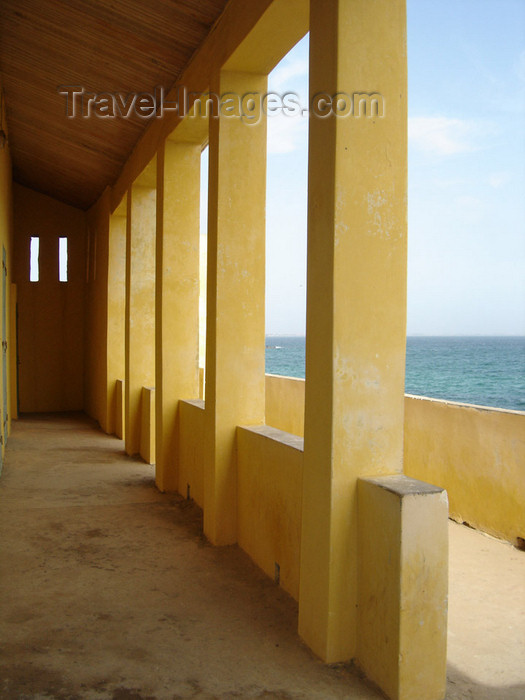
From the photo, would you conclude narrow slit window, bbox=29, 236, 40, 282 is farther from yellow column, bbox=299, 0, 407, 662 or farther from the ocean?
the ocean

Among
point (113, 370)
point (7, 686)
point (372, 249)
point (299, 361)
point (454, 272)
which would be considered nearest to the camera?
point (7, 686)

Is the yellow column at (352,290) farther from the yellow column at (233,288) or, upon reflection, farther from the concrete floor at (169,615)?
the yellow column at (233,288)

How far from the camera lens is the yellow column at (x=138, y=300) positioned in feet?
27.4

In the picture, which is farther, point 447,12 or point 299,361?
point 299,361

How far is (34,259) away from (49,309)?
3.58 feet

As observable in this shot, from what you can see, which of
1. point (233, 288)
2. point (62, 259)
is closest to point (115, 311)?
point (62, 259)

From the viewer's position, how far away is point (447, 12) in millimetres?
51562

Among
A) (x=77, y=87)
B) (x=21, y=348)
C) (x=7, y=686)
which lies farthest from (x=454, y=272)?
(x=7, y=686)

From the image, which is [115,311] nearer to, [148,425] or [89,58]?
[148,425]

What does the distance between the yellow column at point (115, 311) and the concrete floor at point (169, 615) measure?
4647 millimetres

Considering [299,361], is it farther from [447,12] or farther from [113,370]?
[113,370]

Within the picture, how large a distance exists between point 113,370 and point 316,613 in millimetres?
8092

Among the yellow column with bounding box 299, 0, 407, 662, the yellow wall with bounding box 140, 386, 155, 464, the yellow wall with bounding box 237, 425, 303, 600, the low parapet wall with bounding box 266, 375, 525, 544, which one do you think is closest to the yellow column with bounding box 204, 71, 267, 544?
the yellow wall with bounding box 237, 425, 303, 600

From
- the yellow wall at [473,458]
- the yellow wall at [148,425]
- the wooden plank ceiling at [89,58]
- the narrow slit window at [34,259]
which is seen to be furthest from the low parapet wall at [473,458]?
the narrow slit window at [34,259]
